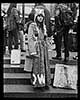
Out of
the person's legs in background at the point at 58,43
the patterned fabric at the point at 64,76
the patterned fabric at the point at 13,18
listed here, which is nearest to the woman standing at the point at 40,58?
the patterned fabric at the point at 64,76

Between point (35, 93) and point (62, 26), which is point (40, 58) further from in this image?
point (62, 26)

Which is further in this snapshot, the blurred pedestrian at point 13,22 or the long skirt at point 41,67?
the blurred pedestrian at point 13,22

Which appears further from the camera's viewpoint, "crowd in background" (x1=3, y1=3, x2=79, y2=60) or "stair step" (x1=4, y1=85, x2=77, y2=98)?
"crowd in background" (x1=3, y1=3, x2=79, y2=60)

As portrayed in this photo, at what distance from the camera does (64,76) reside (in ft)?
16.0

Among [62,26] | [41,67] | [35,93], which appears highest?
[62,26]

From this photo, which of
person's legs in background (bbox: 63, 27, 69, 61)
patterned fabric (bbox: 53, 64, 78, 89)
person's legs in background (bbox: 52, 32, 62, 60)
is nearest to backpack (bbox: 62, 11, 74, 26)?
person's legs in background (bbox: 63, 27, 69, 61)

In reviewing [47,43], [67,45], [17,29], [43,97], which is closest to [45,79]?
[43,97]

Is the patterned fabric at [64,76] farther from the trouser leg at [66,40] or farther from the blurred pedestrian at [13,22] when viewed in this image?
the blurred pedestrian at [13,22]

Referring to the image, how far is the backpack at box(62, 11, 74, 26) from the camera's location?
5.29 metres

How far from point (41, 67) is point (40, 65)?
0.05 metres

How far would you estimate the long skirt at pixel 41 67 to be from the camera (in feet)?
15.6

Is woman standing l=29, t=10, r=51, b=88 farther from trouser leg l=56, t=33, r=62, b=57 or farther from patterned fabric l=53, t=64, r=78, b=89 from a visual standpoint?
trouser leg l=56, t=33, r=62, b=57

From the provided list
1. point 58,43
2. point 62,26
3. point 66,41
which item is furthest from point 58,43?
point 62,26

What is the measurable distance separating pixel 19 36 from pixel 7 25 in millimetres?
528
